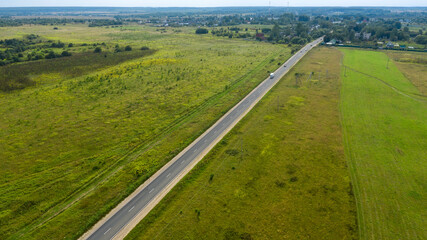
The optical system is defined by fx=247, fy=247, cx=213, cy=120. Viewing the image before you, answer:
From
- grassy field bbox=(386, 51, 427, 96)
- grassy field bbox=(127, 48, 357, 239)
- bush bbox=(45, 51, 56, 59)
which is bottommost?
grassy field bbox=(127, 48, 357, 239)

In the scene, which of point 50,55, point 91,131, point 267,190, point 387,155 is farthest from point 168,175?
point 50,55

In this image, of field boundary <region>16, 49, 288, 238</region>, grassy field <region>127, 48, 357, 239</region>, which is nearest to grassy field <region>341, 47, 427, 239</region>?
→ grassy field <region>127, 48, 357, 239</region>

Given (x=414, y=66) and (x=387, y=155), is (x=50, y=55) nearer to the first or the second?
(x=387, y=155)

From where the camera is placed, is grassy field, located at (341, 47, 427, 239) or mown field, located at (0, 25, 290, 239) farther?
mown field, located at (0, 25, 290, 239)

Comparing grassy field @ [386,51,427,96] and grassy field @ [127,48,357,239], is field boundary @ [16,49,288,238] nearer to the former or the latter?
grassy field @ [127,48,357,239]

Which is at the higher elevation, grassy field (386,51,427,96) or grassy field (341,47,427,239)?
grassy field (386,51,427,96)

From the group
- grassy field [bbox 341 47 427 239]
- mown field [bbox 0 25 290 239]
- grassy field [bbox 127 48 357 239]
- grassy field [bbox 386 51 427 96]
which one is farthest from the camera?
grassy field [bbox 386 51 427 96]

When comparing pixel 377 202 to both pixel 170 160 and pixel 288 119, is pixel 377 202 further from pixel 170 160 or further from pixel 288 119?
pixel 170 160

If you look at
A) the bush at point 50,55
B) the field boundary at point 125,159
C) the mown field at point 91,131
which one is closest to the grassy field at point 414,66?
the mown field at point 91,131
